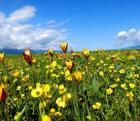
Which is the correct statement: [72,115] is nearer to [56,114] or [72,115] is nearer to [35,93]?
[56,114]

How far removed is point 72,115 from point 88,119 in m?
0.51

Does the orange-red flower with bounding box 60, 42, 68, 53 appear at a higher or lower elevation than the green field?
higher

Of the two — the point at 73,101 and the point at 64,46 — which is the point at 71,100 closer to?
the point at 73,101

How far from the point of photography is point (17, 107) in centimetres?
566

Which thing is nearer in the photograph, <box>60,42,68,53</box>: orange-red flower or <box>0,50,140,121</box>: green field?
<box>0,50,140,121</box>: green field

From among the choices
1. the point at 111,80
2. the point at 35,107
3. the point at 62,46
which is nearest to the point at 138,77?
the point at 111,80

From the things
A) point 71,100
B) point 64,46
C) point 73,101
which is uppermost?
point 64,46

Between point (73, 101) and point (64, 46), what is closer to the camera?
point (73, 101)

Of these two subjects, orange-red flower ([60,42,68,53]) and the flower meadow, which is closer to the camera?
the flower meadow

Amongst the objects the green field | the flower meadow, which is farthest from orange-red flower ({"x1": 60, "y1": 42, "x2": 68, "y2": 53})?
the green field

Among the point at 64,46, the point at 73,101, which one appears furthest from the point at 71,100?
the point at 64,46

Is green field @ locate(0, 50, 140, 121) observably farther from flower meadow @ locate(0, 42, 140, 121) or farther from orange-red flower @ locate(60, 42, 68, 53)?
orange-red flower @ locate(60, 42, 68, 53)

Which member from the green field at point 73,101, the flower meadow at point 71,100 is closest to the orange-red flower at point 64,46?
the flower meadow at point 71,100

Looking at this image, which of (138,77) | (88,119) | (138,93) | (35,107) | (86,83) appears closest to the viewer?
(88,119)
